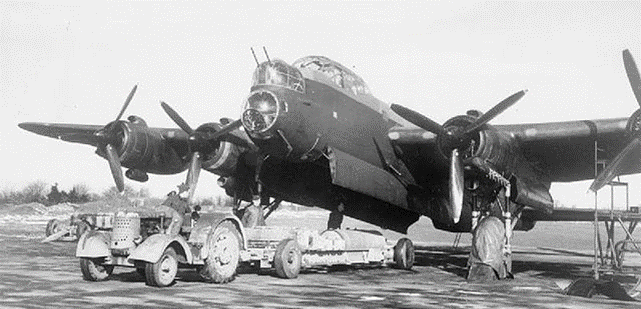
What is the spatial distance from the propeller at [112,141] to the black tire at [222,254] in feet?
20.5

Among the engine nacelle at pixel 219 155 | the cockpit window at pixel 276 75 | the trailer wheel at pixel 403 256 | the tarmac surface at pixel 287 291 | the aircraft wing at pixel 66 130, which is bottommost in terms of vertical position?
the tarmac surface at pixel 287 291

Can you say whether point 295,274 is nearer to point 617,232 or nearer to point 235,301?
point 235,301

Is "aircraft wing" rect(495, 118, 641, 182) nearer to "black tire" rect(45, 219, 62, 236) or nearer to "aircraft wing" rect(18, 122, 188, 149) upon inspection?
"aircraft wing" rect(18, 122, 188, 149)

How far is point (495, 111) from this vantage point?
51.4ft

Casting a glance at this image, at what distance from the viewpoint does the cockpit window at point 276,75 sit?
1484 centimetres

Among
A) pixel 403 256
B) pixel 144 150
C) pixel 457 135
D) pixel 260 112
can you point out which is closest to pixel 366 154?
pixel 457 135

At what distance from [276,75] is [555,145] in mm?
7735

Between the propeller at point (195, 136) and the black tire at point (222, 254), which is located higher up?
the propeller at point (195, 136)

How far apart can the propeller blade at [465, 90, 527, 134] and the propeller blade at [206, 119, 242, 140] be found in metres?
6.33

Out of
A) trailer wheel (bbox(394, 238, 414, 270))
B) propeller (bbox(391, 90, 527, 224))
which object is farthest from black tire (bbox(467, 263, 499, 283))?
trailer wheel (bbox(394, 238, 414, 270))

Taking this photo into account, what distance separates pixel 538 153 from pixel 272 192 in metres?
7.59

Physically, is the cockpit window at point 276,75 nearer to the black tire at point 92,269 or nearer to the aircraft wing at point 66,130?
the black tire at point 92,269

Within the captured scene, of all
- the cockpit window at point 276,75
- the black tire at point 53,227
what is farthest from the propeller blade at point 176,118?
the black tire at point 53,227

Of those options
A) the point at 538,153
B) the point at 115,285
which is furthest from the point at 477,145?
the point at 115,285
